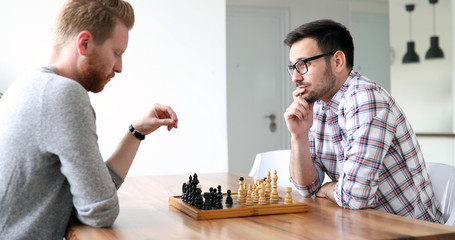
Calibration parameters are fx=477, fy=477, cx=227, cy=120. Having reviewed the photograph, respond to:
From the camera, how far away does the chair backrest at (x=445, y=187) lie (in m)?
1.78

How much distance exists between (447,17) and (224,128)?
2324 mm

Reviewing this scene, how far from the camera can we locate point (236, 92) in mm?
5312

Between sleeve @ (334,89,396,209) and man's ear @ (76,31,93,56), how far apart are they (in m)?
0.90

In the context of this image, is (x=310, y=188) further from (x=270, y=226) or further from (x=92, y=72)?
(x=92, y=72)

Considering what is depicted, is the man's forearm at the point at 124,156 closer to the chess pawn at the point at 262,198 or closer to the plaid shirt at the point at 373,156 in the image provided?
the chess pawn at the point at 262,198

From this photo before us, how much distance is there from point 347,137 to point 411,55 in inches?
132

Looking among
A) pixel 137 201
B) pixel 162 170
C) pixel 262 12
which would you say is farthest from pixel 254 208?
pixel 262 12

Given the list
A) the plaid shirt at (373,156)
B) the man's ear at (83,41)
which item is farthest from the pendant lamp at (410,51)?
the man's ear at (83,41)

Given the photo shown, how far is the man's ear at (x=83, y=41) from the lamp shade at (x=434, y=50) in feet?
12.8

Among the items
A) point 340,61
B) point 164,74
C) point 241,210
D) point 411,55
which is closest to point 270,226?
point 241,210

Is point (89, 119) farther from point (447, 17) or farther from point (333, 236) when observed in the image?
point (447, 17)

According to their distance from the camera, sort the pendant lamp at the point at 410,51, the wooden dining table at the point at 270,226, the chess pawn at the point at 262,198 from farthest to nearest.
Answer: the pendant lamp at the point at 410,51 → the chess pawn at the point at 262,198 → the wooden dining table at the point at 270,226

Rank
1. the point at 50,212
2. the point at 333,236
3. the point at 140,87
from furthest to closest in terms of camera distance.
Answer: the point at 140,87 < the point at 50,212 < the point at 333,236

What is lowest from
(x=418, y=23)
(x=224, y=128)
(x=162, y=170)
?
(x=162, y=170)
